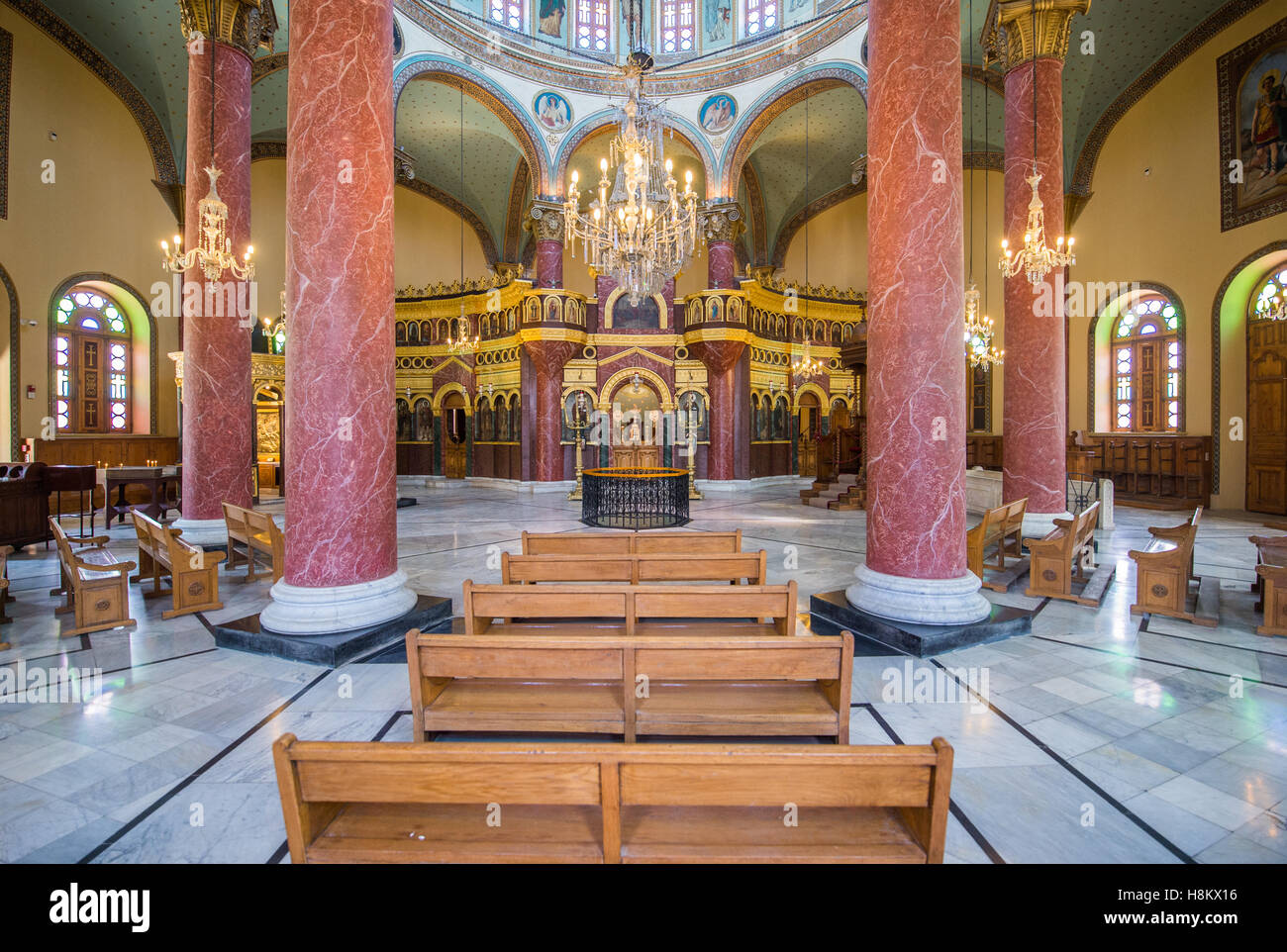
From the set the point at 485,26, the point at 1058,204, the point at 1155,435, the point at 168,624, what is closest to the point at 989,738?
the point at 168,624

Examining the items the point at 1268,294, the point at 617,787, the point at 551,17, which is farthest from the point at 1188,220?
the point at 617,787

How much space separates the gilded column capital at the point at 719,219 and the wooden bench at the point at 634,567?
1406 centimetres

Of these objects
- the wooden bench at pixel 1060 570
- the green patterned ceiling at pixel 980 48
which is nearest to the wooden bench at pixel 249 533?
the wooden bench at pixel 1060 570

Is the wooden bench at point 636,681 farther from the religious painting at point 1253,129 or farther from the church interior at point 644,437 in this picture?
the religious painting at point 1253,129

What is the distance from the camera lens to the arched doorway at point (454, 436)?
1966cm

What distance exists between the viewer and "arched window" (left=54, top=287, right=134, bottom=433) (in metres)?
12.7

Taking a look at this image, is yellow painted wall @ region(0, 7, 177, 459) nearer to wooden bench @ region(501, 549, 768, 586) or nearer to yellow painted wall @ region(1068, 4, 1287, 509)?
wooden bench @ region(501, 549, 768, 586)

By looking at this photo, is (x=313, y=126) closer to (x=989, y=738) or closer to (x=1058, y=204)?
(x=989, y=738)

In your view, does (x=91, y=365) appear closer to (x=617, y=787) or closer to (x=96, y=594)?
(x=96, y=594)

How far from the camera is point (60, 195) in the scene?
12094 mm

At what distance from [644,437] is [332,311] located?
46.8 ft

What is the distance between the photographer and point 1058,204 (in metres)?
8.03

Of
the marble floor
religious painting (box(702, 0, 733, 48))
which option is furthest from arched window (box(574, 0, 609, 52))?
the marble floor
